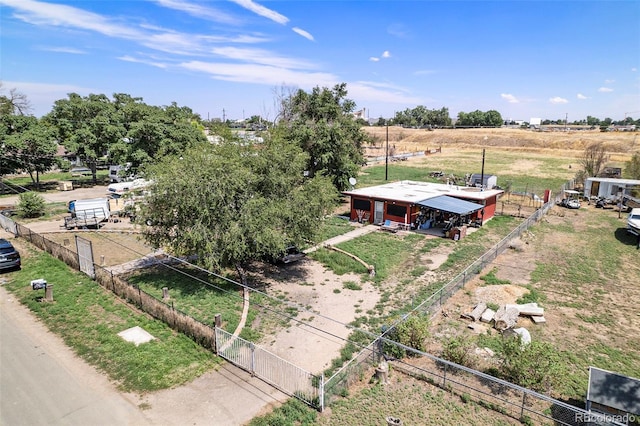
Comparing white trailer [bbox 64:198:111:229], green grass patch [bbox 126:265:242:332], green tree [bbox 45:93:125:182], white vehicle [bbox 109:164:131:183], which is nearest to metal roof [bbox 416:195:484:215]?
green grass patch [bbox 126:265:242:332]

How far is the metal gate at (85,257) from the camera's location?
18905 mm

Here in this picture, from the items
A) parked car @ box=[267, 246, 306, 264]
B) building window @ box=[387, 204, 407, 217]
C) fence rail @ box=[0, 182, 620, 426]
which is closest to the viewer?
fence rail @ box=[0, 182, 620, 426]

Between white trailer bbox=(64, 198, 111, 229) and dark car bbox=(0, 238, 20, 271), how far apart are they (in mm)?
8946

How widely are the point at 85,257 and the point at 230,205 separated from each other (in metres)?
8.44

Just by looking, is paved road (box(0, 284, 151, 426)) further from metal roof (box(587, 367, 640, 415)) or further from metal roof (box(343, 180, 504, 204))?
metal roof (box(343, 180, 504, 204))

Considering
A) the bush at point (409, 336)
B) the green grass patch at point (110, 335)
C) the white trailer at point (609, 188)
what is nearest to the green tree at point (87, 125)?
the green grass patch at point (110, 335)

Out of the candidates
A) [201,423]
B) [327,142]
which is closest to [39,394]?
[201,423]

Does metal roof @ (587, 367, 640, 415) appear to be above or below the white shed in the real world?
below

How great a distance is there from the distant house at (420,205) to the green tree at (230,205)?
1131 cm

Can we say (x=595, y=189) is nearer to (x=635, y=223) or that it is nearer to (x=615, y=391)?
(x=635, y=223)

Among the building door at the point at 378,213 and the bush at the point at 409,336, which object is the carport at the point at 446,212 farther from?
the bush at the point at 409,336

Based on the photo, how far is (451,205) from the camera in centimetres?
2897

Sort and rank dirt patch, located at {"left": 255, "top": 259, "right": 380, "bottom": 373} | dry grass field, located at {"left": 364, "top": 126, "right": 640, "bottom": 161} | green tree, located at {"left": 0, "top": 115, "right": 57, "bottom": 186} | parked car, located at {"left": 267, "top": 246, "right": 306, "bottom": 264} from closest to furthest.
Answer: dirt patch, located at {"left": 255, "top": 259, "right": 380, "bottom": 373} → parked car, located at {"left": 267, "top": 246, "right": 306, "bottom": 264} → green tree, located at {"left": 0, "top": 115, "right": 57, "bottom": 186} → dry grass field, located at {"left": 364, "top": 126, "right": 640, "bottom": 161}

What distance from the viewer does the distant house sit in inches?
1155
